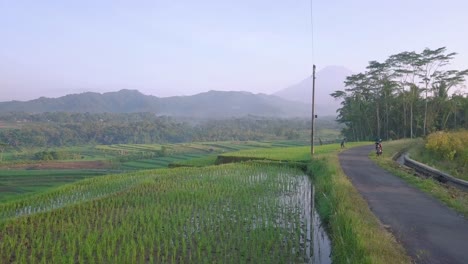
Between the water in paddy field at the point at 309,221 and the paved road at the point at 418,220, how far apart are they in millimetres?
1292

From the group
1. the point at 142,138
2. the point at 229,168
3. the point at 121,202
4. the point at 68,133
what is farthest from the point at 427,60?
the point at 68,133

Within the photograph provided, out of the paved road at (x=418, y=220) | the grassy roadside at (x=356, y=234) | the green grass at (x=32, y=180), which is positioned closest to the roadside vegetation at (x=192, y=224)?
the grassy roadside at (x=356, y=234)

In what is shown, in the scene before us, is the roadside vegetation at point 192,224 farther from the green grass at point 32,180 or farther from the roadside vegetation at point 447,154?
the green grass at point 32,180

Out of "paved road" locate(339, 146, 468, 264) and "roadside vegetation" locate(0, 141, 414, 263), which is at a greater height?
"paved road" locate(339, 146, 468, 264)

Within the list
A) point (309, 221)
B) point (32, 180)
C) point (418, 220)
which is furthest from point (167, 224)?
point (32, 180)

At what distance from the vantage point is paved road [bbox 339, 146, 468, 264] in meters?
5.67

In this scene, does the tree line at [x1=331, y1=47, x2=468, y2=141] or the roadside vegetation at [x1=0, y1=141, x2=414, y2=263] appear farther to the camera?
the tree line at [x1=331, y1=47, x2=468, y2=141]

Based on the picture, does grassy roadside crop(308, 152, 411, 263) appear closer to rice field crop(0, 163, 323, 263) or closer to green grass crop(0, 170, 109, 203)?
rice field crop(0, 163, 323, 263)

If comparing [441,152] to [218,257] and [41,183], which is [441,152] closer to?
[218,257]

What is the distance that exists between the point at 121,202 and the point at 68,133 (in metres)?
71.2

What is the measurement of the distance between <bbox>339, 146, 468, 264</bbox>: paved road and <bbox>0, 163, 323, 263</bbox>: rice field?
165 cm

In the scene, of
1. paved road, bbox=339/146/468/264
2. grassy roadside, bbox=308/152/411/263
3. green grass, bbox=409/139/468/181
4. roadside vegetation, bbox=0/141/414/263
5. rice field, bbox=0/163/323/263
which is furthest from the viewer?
green grass, bbox=409/139/468/181

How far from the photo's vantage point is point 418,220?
24.2ft

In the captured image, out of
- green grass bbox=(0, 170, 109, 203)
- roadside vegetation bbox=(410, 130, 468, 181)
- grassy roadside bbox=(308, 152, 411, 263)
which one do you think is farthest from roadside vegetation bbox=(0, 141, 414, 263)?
green grass bbox=(0, 170, 109, 203)
